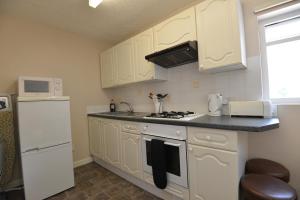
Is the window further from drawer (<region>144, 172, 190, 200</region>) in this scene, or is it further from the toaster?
drawer (<region>144, 172, 190, 200</region>)

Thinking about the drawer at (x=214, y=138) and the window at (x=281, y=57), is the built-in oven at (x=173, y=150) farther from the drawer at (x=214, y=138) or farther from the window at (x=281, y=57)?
the window at (x=281, y=57)

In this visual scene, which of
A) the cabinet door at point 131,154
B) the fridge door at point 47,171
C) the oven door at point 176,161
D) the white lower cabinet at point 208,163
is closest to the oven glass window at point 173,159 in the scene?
the oven door at point 176,161

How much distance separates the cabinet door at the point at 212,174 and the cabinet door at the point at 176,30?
47.4 inches

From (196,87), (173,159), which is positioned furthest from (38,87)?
(196,87)

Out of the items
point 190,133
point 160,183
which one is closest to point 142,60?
point 190,133

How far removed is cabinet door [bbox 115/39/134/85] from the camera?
99.9 inches

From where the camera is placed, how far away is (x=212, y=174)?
136cm

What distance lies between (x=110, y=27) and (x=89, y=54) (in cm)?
72

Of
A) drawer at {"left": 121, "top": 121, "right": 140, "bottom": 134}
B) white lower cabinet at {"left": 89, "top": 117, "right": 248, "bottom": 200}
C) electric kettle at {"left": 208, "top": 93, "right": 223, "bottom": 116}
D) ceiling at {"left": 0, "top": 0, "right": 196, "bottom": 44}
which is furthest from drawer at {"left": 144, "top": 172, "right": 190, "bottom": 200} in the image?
ceiling at {"left": 0, "top": 0, "right": 196, "bottom": 44}

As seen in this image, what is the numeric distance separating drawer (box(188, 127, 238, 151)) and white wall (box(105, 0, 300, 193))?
0.62m

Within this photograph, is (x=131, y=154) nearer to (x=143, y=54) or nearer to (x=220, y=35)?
(x=143, y=54)

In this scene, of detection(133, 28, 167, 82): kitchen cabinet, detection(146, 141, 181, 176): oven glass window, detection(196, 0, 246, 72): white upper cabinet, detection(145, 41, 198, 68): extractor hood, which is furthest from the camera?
detection(133, 28, 167, 82): kitchen cabinet

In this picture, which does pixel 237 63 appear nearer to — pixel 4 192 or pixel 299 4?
pixel 299 4

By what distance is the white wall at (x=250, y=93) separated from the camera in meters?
1.48
